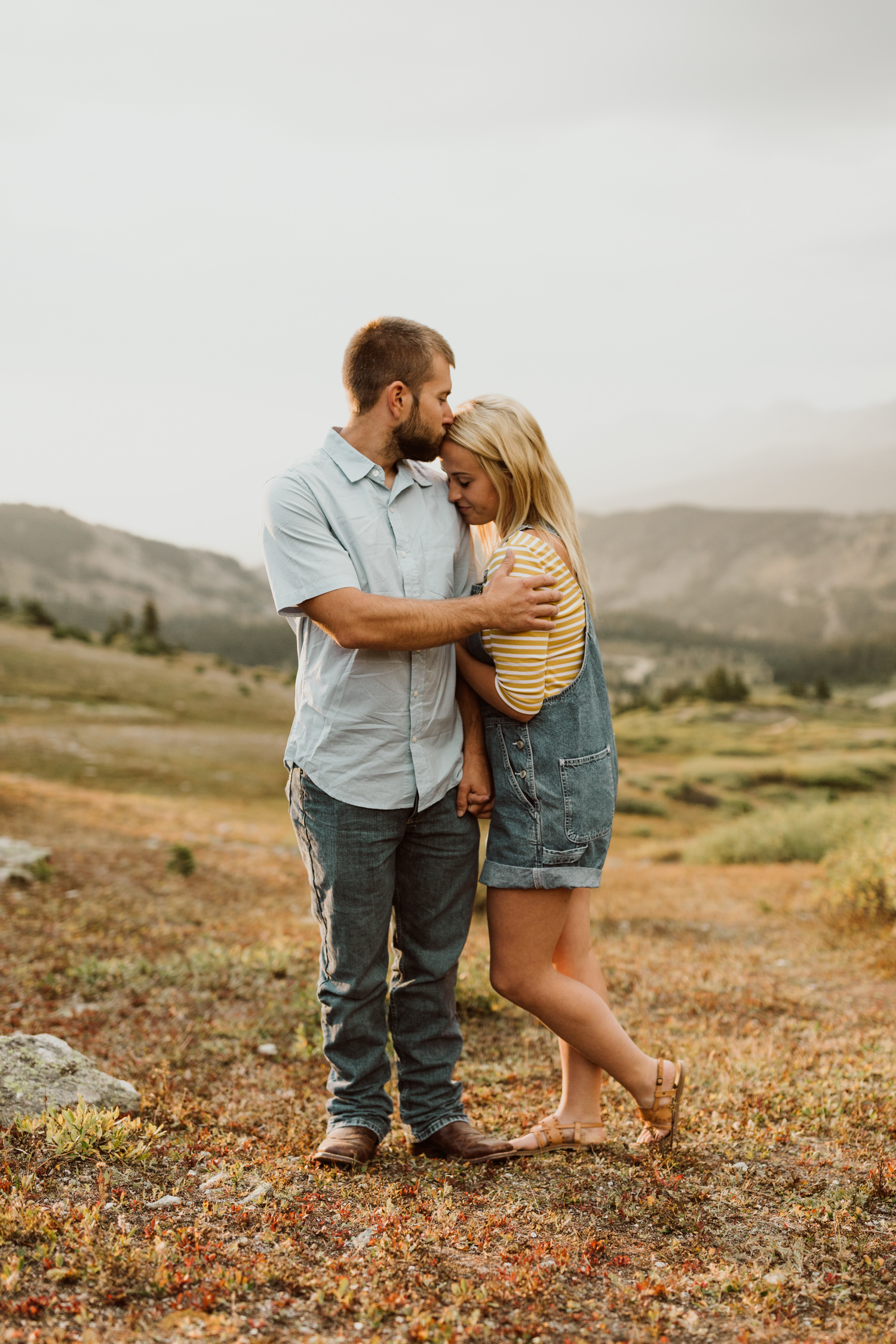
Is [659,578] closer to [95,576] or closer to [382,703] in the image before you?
[95,576]

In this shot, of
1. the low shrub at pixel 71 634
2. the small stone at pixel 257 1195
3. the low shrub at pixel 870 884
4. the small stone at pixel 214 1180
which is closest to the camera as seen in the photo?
the small stone at pixel 257 1195

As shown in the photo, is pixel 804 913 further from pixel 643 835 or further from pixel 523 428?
pixel 643 835

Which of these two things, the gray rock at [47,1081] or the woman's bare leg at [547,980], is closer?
the woman's bare leg at [547,980]

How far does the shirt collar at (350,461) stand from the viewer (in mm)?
2916

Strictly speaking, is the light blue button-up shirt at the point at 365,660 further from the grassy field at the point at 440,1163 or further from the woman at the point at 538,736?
the grassy field at the point at 440,1163

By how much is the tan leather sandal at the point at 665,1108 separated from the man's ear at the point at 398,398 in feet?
7.74

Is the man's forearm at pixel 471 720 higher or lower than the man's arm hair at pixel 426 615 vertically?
lower

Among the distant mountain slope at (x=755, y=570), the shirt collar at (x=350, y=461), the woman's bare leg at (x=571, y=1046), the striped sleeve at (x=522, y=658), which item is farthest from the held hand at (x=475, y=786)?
the distant mountain slope at (x=755, y=570)

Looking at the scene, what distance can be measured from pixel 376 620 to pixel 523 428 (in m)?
0.80

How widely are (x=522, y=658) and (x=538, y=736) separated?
271mm

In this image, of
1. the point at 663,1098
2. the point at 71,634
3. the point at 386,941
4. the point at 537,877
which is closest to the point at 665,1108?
the point at 663,1098

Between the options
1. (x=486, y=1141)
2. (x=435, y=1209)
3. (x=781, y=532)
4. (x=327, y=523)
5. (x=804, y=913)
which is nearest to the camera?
(x=435, y=1209)

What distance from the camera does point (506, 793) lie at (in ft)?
9.66

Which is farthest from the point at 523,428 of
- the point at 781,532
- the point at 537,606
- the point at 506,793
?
the point at 781,532
